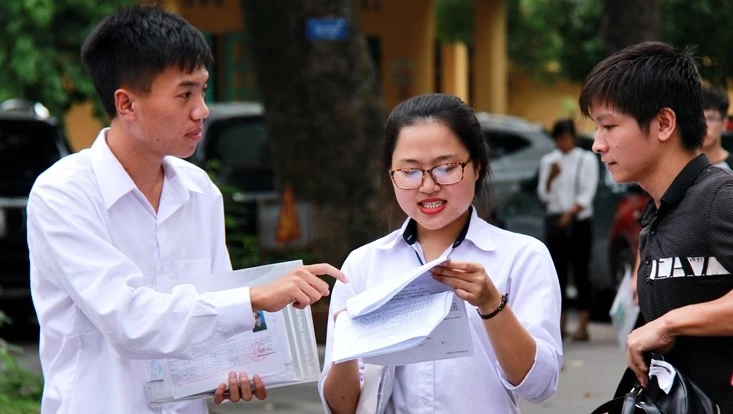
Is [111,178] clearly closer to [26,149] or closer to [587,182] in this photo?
[587,182]

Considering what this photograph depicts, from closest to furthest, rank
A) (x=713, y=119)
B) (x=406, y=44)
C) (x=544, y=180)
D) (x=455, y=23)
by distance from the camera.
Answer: (x=713, y=119) → (x=544, y=180) → (x=406, y=44) → (x=455, y=23)

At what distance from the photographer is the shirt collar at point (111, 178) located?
3.46 metres

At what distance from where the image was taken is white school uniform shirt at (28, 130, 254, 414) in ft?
10.8

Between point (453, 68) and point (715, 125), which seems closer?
point (715, 125)

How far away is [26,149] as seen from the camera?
→ 11820 millimetres

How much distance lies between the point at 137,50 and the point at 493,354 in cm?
122

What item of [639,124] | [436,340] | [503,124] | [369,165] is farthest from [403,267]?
[503,124]

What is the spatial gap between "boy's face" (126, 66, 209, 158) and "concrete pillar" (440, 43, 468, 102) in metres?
28.2

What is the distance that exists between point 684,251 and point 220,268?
125 centimetres

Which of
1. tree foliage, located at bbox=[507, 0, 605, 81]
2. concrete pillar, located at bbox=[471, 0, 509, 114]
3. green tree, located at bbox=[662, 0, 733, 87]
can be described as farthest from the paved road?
concrete pillar, located at bbox=[471, 0, 509, 114]

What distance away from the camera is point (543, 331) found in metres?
3.33

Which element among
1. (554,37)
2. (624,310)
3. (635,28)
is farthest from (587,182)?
(554,37)

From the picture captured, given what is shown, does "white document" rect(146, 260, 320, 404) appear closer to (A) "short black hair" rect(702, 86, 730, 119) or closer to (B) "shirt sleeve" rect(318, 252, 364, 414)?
(B) "shirt sleeve" rect(318, 252, 364, 414)

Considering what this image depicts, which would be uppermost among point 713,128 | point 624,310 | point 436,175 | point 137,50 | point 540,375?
point 137,50
